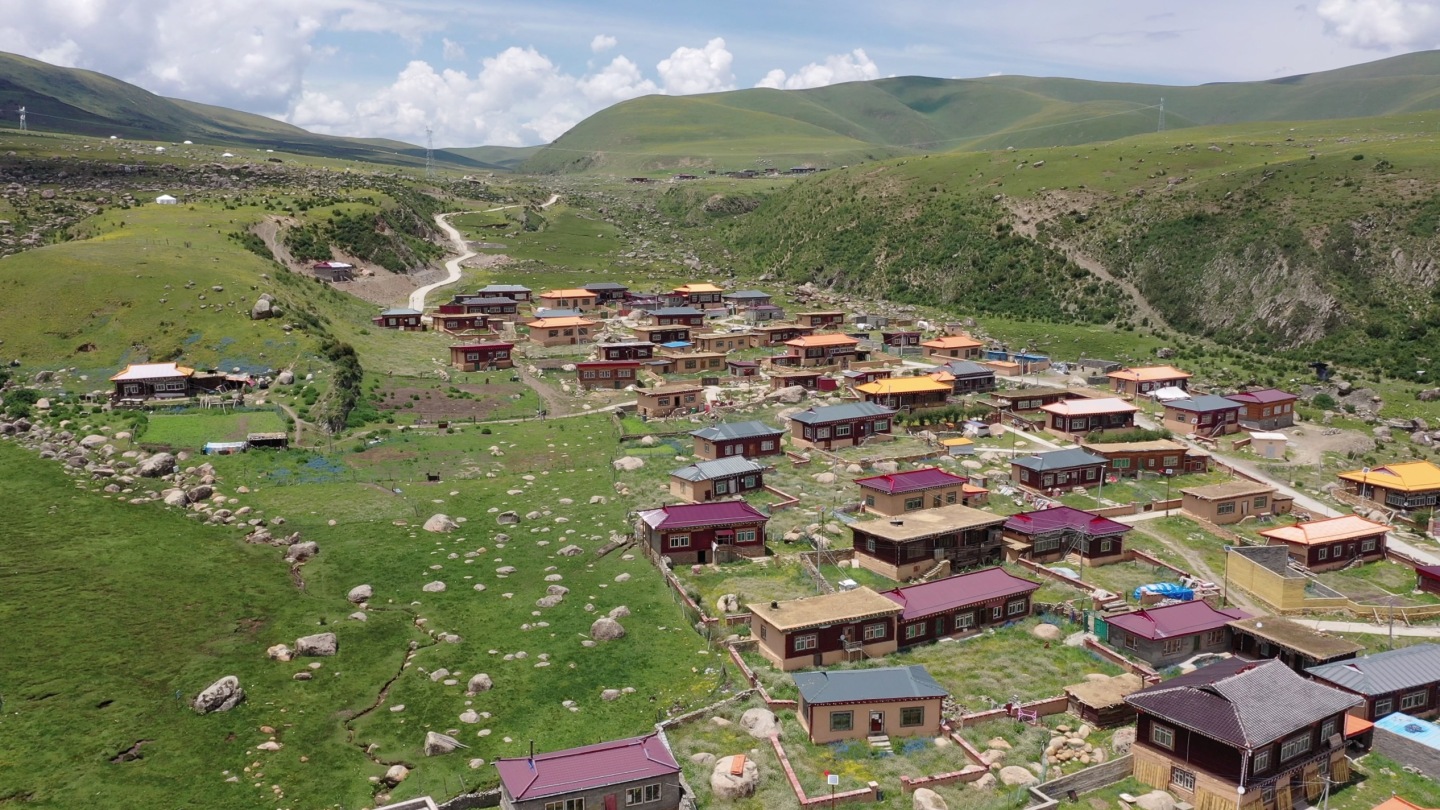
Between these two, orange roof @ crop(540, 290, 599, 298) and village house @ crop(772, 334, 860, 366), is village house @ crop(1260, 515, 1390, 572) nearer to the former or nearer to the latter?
village house @ crop(772, 334, 860, 366)

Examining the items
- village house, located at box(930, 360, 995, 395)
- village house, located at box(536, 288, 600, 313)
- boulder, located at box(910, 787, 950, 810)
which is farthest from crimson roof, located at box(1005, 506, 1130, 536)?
village house, located at box(536, 288, 600, 313)

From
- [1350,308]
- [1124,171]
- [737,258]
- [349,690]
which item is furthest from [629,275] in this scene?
[349,690]

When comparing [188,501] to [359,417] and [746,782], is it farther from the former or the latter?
[746,782]

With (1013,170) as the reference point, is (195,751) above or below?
below

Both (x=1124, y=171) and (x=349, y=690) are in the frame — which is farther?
(x=1124, y=171)

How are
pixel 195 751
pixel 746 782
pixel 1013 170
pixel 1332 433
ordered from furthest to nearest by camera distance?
pixel 1013 170
pixel 1332 433
pixel 195 751
pixel 746 782

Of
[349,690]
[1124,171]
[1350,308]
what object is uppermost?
[1124,171]

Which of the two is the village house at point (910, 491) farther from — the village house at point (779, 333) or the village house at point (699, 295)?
the village house at point (699, 295)

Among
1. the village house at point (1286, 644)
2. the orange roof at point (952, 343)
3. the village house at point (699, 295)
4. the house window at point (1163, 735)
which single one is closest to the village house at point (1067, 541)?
the village house at point (1286, 644)
